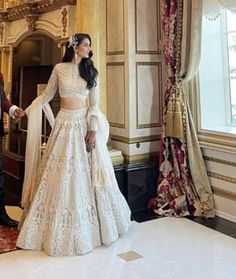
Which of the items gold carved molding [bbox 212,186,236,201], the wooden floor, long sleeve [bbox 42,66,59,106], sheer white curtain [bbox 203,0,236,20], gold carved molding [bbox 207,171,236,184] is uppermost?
sheer white curtain [bbox 203,0,236,20]

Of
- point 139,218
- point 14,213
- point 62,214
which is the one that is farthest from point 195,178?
point 14,213

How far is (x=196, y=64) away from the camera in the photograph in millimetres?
3160

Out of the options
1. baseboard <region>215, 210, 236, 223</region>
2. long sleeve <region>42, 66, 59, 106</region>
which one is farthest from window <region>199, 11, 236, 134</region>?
long sleeve <region>42, 66, 59, 106</region>

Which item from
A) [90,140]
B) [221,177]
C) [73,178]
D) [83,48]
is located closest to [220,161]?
[221,177]

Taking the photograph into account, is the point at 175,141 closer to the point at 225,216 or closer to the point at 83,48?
the point at 225,216

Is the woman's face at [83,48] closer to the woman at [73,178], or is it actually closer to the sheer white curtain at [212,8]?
the woman at [73,178]

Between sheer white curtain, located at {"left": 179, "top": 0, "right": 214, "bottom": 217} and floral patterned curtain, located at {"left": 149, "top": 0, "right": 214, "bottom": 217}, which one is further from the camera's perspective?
floral patterned curtain, located at {"left": 149, "top": 0, "right": 214, "bottom": 217}

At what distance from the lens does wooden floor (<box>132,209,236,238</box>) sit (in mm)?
2850

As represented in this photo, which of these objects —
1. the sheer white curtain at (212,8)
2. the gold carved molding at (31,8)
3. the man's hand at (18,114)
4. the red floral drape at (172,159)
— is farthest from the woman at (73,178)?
the gold carved molding at (31,8)

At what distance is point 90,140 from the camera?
8.50 feet

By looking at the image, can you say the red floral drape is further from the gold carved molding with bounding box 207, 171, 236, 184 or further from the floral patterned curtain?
the gold carved molding with bounding box 207, 171, 236, 184

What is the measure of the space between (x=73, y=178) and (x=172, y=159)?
47.9 inches

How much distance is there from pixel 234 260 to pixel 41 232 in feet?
4.46

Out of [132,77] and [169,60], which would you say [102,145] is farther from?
[169,60]
